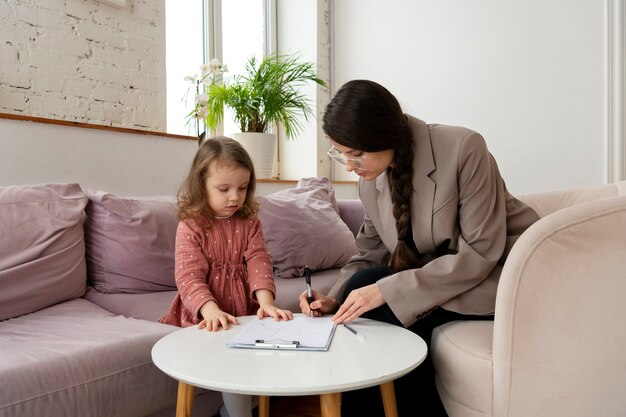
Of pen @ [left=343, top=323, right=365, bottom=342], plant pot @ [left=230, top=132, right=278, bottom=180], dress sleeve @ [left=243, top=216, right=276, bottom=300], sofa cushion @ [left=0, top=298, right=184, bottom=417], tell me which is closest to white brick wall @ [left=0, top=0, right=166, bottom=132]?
plant pot @ [left=230, top=132, right=278, bottom=180]

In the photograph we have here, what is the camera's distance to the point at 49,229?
160cm

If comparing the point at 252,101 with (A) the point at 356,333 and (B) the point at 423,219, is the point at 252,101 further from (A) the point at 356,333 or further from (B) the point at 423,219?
(A) the point at 356,333

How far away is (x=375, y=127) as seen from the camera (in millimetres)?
1234

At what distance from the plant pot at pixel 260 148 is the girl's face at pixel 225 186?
159 centimetres

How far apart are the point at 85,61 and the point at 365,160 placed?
1.65 metres

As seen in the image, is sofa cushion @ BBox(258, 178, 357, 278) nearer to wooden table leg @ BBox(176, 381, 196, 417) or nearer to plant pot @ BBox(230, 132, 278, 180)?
plant pot @ BBox(230, 132, 278, 180)

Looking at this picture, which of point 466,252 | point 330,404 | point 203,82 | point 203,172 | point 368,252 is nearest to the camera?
point 330,404

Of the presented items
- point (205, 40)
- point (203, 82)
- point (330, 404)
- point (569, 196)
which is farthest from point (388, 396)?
point (205, 40)

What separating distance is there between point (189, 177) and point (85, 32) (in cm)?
129

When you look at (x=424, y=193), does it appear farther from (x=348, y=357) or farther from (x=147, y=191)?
(x=147, y=191)

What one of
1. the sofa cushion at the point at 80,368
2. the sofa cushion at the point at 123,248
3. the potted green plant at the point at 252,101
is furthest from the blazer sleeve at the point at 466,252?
the potted green plant at the point at 252,101

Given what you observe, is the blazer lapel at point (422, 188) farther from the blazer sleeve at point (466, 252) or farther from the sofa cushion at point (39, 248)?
the sofa cushion at point (39, 248)

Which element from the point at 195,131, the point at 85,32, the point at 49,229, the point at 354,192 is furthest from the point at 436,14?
the point at 49,229

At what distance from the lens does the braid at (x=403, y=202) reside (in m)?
1.32
